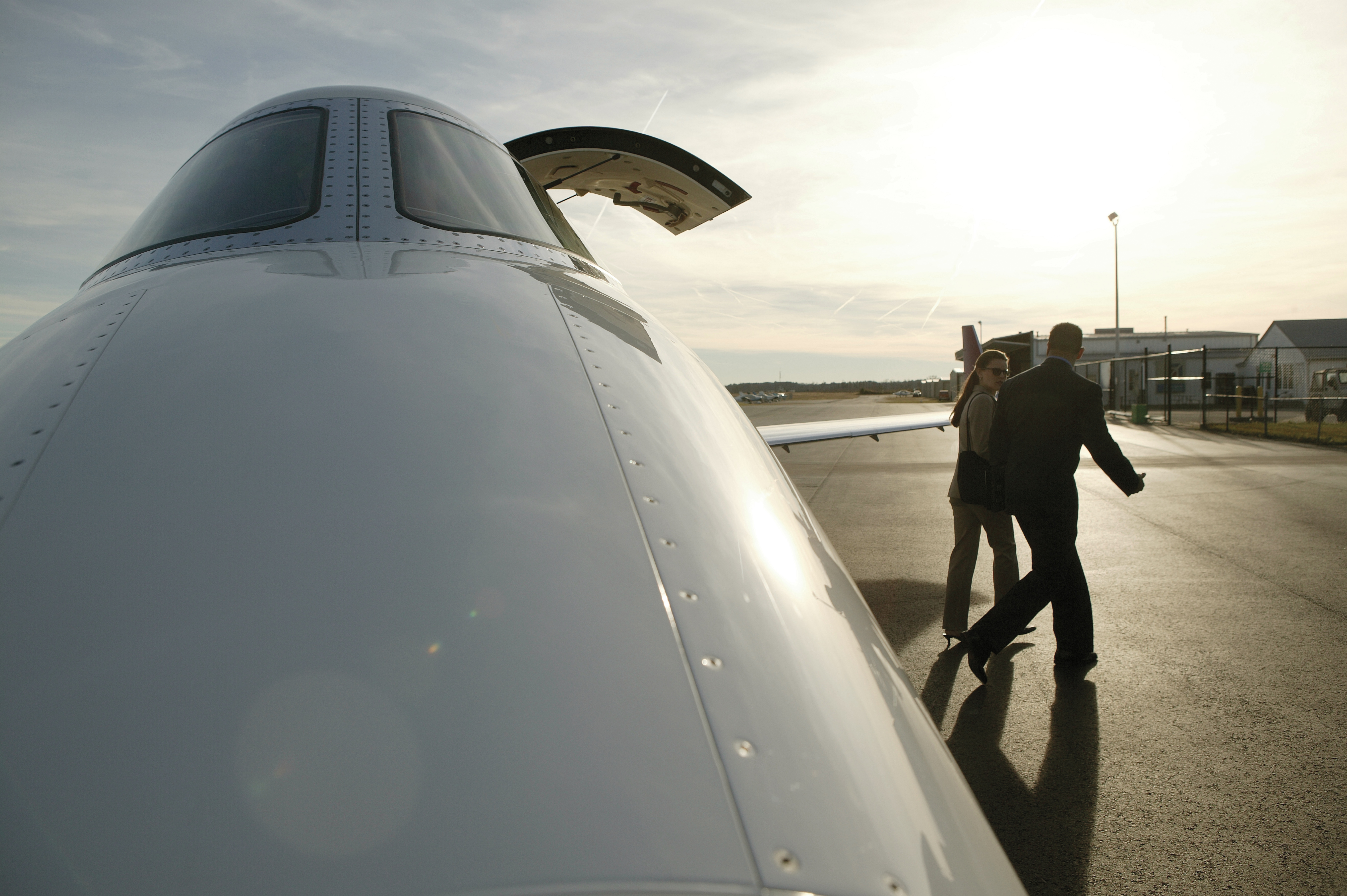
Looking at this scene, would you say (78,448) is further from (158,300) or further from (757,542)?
(757,542)

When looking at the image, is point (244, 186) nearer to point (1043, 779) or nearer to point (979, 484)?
point (1043, 779)

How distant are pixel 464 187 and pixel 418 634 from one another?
1887 mm

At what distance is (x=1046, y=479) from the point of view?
3.91m

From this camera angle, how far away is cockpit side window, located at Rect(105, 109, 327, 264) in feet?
7.15

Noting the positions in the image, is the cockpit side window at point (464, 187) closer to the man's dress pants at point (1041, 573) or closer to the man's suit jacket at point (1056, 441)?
the man's suit jacket at point (1056, 441)

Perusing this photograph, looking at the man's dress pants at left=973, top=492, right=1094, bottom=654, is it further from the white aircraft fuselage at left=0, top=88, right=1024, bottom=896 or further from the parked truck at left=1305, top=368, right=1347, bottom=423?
the parked truck at left=1305, top=368, right=1347, bottom=423

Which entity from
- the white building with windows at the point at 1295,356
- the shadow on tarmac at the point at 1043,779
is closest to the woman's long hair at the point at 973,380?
the shadow on tarmac at the point at 1043,779

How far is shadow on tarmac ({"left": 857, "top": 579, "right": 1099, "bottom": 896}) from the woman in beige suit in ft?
0.97

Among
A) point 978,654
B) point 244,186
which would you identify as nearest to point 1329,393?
point 978,654

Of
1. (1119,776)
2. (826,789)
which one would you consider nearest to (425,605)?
(826,789)

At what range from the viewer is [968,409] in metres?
4.78

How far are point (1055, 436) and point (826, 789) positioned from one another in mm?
3577

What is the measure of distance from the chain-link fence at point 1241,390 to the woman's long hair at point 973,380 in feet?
8.43

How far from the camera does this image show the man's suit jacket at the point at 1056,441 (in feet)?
12.8
